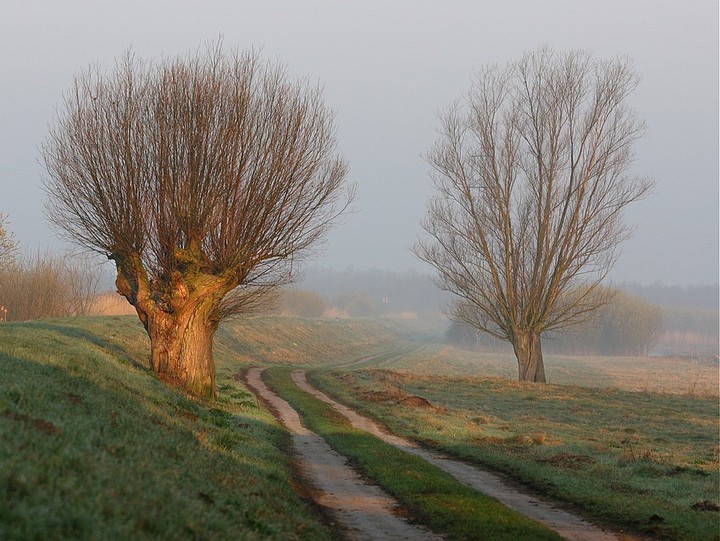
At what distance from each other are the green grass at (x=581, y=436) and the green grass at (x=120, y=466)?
585cm

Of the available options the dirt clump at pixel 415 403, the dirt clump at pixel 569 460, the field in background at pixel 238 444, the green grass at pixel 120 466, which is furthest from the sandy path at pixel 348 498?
the dirt clump at pixel 415 403

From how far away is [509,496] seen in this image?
15.4 metres

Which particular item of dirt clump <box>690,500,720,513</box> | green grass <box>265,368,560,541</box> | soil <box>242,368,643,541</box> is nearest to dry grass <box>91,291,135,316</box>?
green grass <box>265,368,560,541</box>

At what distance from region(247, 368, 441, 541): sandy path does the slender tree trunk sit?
244 inches

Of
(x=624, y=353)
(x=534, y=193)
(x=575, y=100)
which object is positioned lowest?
(x=624, y=353)

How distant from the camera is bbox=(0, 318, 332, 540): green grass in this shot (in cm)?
665

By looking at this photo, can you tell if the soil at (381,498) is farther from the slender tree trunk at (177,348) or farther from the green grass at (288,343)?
the green grass at (288,343)

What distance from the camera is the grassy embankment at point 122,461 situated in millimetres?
6703

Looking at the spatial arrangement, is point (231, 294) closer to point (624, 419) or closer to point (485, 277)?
point (485, 277)

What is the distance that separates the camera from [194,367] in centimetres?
2820

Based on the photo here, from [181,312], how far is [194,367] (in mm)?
2274

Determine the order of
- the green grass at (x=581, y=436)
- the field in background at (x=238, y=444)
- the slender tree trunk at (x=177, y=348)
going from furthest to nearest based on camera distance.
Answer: the slender tree trunk at (x=177, y=348) → the green grass at (x=581, y=436) → the field in background at (x=238, y=444)

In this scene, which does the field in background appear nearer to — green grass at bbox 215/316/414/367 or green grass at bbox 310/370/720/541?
green grass at bbox 310/370/720/541

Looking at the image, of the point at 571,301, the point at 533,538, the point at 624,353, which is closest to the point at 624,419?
the point at 571,301
